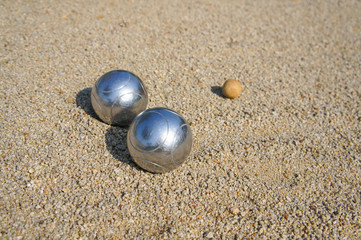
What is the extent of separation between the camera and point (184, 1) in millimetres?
8016

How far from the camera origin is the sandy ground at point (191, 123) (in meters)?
3.68

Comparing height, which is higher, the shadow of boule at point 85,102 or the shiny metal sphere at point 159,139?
the shiny metal sphere at point 159,139

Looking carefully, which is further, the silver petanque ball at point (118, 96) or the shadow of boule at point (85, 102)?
the shadow of boule at point (85, 102)

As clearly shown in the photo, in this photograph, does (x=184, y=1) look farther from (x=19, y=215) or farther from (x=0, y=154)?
(x=19, y=215)

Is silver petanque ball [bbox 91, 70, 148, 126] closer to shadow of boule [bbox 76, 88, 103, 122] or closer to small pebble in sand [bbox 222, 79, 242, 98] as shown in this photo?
shadow of boule [bbox 76, 88, 103, 122]

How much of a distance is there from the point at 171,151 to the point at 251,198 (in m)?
1.22

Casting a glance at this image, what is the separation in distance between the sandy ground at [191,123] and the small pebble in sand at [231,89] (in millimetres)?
186

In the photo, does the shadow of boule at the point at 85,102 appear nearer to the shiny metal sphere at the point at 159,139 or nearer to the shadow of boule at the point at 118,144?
the shadow of boule at the point at 118,144

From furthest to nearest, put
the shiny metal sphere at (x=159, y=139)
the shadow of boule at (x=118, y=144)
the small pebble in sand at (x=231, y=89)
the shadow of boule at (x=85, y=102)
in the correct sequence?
the small pebble in sand at (x=231, y=89), the shadow of boule at (x=85, y=102), the shadow of boule at (x=118, y=144), the shiny metal sphere at (x=159, y=139)

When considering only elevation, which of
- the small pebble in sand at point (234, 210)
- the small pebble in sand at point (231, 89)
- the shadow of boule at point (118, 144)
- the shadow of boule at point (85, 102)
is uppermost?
the small pebble in sand at point (231, 89)

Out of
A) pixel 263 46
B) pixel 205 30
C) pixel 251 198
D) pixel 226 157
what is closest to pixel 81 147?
pixel 226 157

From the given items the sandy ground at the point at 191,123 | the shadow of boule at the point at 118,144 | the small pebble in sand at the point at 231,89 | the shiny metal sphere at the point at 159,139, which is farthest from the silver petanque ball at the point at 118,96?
the small pebble in sand at the point at 231,89

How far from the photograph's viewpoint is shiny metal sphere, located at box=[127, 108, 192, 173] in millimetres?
3668

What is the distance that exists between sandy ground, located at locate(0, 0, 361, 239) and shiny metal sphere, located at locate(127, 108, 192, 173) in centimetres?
37
